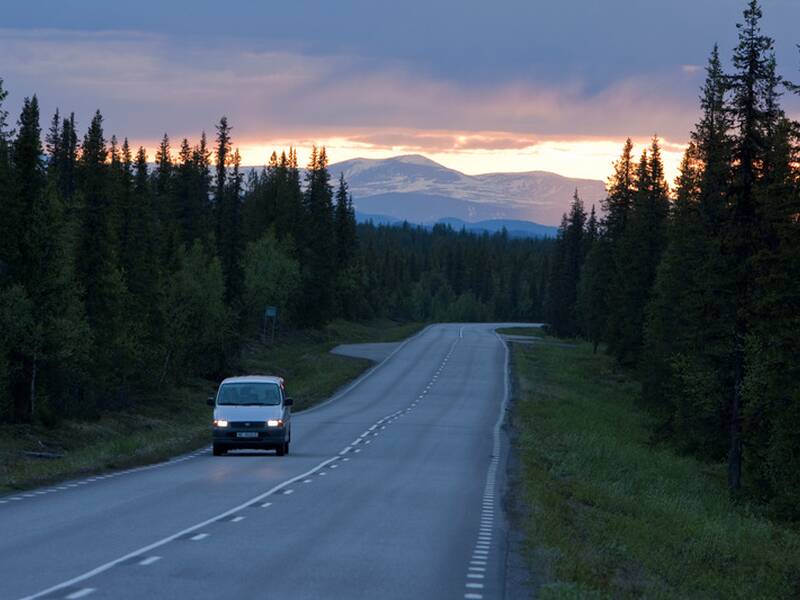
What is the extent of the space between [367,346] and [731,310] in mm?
64335

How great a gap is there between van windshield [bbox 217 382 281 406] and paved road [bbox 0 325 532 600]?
1.55 metres

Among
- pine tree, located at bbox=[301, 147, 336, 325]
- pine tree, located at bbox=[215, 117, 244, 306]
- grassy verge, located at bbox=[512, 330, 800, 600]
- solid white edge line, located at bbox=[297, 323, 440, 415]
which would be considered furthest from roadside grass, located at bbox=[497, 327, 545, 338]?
grassy verge, located at bbox=[512, 330, 800, 600]

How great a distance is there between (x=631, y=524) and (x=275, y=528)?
893 cm

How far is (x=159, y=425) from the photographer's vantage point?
6438 centimetres

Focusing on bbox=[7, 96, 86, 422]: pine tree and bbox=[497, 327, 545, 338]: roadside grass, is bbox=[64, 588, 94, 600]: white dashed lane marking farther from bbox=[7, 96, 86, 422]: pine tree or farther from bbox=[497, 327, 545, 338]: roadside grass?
bbox=[497, 327, 545, 338]: roadside grass

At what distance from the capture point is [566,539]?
62.4ft

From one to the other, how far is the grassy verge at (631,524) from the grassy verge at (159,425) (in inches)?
401

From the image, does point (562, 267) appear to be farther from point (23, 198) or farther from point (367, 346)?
point (23, 198)

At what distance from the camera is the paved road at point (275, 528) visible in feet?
43.4

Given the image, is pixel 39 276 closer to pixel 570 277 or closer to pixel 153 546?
pixel 153 546

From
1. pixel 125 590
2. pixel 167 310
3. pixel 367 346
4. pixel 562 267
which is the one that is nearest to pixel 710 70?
pixel 167 310

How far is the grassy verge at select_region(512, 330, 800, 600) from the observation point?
16.5m

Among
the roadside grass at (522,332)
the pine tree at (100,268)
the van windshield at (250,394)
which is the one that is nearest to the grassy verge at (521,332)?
the roadside grass at (522,332)

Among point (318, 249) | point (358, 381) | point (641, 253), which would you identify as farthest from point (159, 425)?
point (318, 249)
